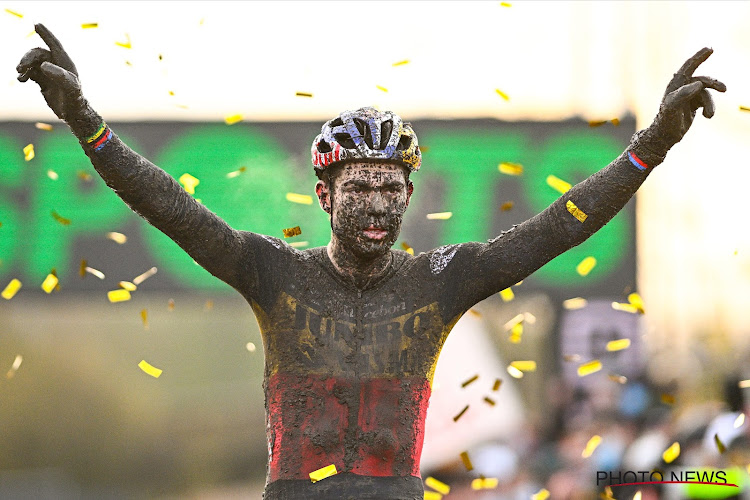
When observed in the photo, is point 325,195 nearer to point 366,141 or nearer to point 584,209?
point 366,141

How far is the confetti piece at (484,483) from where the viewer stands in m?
11.7

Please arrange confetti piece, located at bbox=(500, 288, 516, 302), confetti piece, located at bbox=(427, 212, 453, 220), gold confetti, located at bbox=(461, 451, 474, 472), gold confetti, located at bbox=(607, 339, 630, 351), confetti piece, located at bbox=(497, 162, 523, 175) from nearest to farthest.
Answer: gold confetti, located at bbox=(461, 451, 474, 472) → confetti piece, located at bbox=(500, 288, 516, 302) → gold confetti, located at bbox=(607, 339, 630, 351) → confetti piece, located at bbox=(427, 212, 453, 220) → confetti piece, located at bbox=(497, 162, 523, 175)

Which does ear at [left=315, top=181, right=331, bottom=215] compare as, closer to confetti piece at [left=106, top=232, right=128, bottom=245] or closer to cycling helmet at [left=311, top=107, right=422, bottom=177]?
cycling helmet at [left=311, top=107, right=422, bottom=177]

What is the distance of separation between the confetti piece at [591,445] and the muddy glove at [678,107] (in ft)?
21.6

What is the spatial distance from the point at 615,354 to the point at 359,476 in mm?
7226

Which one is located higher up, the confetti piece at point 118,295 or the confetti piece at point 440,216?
the confetti piece at point 440,216

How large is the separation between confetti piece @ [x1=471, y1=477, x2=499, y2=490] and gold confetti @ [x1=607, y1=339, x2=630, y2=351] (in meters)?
1.81

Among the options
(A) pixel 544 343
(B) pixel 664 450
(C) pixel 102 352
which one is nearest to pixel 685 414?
(B) pixel 664 450

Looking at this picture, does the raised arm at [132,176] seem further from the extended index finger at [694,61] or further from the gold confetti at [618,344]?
the gold confetti at [618,344]

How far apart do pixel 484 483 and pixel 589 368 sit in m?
1.63

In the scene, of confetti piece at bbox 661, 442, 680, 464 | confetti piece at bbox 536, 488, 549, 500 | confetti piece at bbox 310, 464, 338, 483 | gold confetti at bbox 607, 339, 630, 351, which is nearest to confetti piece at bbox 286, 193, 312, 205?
gold confetti at bbox 607, 339, 630, 351

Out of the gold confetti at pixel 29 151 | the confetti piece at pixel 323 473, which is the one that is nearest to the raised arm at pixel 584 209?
the confetti piece at pixel 323 473

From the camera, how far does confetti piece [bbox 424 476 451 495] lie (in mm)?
11664

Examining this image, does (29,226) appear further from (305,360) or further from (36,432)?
(305,360)
